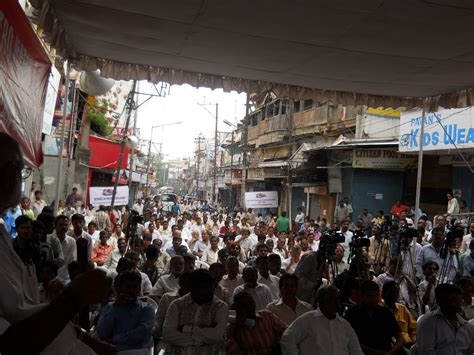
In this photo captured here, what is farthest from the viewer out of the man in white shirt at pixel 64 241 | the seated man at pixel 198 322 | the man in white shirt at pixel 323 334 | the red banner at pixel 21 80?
the man in white shirt at pixel 64 241

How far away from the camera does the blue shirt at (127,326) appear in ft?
13.9

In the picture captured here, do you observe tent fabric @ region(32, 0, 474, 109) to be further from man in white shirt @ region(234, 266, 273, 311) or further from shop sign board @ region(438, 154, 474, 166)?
shop sign board @ region(438, 154, 474, 166)

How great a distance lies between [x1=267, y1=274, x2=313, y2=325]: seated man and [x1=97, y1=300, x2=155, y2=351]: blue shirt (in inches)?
49.4

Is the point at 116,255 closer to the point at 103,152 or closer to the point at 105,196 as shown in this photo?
the point at 105,196

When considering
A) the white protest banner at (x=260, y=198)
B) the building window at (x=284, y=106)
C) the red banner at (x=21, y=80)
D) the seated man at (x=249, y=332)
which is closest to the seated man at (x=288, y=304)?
the seated man at (x=249, y=332)

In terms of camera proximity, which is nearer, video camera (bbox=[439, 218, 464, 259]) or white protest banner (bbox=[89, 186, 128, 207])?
video camera (bbox=[439, 218, 464, 259])

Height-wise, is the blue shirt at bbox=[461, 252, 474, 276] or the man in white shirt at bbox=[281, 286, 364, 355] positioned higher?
the blue shirt at bbox=[461, 252, 474, 276]

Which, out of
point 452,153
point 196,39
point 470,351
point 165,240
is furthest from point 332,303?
point 452,153

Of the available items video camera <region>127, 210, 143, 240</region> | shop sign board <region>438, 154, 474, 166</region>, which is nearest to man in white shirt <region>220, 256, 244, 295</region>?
video camera <region>127, 210, 143, 240</region>

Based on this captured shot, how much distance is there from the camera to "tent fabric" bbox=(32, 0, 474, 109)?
410 centimetres

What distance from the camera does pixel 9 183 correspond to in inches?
57.6

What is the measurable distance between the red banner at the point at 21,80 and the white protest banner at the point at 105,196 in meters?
12.5

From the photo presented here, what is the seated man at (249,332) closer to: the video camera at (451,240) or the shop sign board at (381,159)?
the video camera at (451,240)

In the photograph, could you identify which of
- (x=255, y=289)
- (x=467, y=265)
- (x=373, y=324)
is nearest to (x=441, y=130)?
(x=467, y=265)
